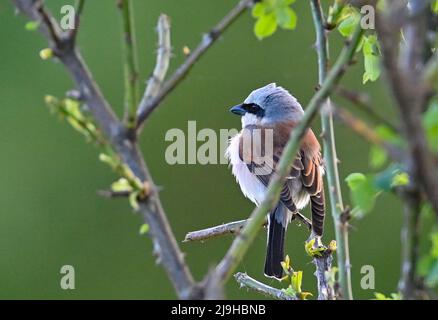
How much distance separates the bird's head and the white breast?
4.7 inches

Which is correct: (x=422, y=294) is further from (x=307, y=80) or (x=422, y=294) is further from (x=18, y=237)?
(x=18, y=237)

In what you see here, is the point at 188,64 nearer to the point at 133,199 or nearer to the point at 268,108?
the point at 133,199

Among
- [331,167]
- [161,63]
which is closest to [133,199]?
[161,63]

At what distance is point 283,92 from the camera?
4105mm

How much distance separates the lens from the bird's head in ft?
13.1

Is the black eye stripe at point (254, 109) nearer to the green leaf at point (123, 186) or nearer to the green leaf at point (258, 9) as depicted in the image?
the green leaf at point (258, 9)

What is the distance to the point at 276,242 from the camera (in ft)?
11.6

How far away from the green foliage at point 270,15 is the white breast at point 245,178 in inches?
85.5

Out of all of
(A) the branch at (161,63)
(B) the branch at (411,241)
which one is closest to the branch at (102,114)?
(A) the branch at (161,63)

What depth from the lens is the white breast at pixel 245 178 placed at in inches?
147

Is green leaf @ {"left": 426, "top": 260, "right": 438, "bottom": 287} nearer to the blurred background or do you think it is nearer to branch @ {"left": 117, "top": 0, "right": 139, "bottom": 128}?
branch @ {"left": 117, "top": 0, "right": 139, "bottom": 128}

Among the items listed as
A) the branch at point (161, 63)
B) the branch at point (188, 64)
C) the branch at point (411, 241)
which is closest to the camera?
the branch at point (411, 241)
